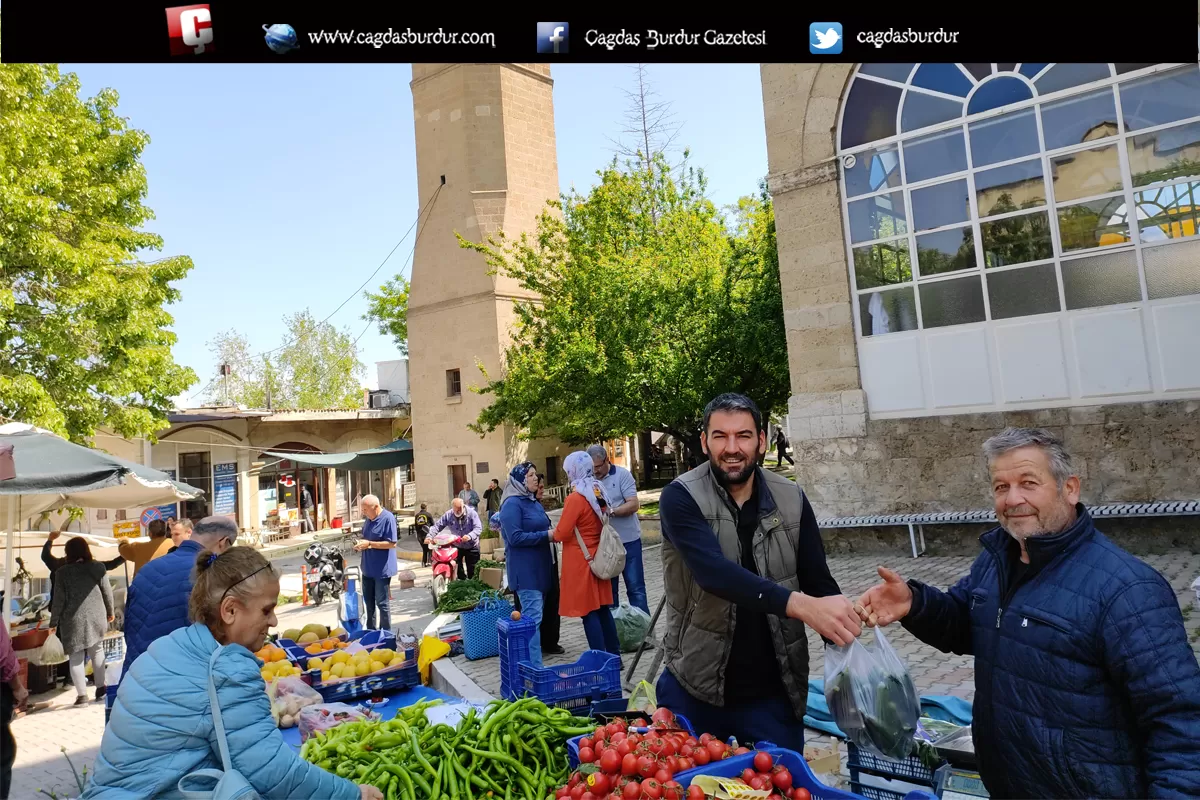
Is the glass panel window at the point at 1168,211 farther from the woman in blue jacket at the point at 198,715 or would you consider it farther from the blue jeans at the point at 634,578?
the woman in blue jacket at the point at 198,715

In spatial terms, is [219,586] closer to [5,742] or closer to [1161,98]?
[5,742]

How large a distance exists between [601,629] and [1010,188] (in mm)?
8857

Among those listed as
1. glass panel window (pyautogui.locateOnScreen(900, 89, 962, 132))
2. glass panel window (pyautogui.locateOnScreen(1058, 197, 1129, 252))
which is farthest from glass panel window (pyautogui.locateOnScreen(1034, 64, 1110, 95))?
glass panel window (pyautogui.locateOnScreen(1058, 197, 1129, 252))

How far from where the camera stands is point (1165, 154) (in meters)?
9.61

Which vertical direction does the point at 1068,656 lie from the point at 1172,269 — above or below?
below

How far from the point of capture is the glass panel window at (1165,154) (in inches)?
371

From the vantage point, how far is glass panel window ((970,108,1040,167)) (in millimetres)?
10531

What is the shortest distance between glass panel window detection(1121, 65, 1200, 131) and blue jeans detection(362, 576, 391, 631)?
37.8ft

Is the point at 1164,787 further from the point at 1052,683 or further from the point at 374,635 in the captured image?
the point at 374,635

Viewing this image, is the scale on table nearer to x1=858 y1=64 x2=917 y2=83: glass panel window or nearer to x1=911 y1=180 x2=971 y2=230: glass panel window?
x1=911 y1=180 x2=971 y2=230: glass panel window

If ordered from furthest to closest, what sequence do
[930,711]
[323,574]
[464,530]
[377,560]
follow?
[323,574] < [464,530] < [377,560] < [930,711]
